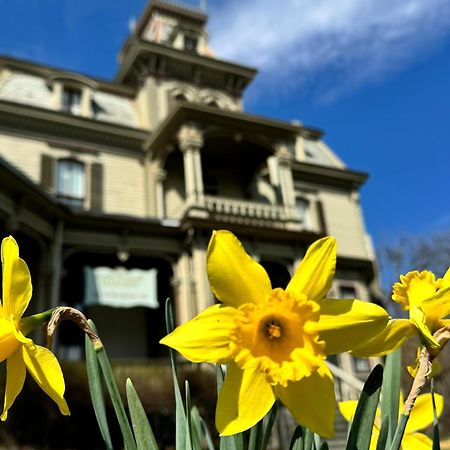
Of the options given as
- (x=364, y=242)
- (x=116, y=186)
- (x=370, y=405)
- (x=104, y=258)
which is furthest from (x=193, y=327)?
(x=364, y=242)

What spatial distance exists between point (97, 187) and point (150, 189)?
159 cm

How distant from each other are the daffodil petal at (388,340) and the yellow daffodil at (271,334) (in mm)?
39

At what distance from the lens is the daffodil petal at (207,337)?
886 mm

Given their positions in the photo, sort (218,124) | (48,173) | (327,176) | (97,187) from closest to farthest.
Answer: (48,173)
(218,124)
(97,187)
(327,176)

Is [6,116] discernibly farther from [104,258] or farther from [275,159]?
[275,159]

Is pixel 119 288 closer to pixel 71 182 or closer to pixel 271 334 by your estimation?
pixel 71 182

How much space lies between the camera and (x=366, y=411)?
902 mm

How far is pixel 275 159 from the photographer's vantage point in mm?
15906

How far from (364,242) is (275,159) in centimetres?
583

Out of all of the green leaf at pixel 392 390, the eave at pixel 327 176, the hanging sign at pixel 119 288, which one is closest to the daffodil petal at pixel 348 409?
the green leaf at pixel 392 390

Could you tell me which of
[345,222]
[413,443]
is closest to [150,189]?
[345,222]

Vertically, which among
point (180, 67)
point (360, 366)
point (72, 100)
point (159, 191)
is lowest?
point (360, 366)

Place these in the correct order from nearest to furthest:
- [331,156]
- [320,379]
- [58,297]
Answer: [320,379], [58,297], [331,156]

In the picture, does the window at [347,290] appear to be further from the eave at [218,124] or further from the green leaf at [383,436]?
the green leaf at [383,436]
